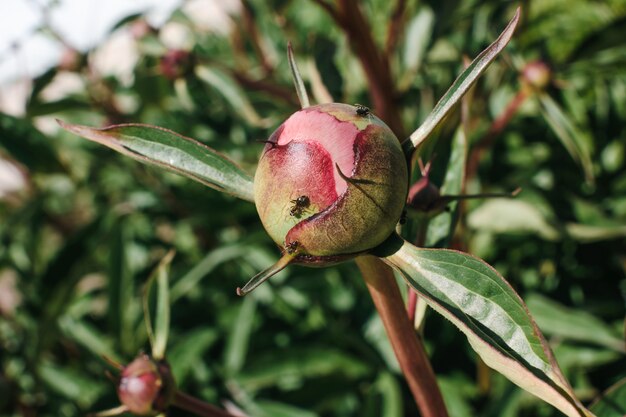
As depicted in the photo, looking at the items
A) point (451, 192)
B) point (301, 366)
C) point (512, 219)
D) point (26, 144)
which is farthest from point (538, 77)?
point (26, 144)

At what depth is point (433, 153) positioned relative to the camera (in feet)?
2.06

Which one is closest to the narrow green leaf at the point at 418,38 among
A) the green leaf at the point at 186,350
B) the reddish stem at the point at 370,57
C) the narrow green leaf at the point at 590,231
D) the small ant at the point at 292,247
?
the reddish stem at the point at 370,57

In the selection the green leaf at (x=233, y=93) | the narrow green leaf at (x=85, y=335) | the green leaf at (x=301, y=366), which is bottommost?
the green leaf at (x=301, y=366)

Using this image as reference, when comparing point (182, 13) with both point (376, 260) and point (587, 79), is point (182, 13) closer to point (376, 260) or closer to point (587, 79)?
point (587, 79)

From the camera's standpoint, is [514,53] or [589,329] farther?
[514,53]

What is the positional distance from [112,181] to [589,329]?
128 cm

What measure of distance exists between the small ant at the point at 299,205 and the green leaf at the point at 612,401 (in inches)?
15.5

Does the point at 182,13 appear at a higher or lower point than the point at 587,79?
higher

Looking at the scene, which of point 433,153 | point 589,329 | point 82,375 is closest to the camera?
point 433,153

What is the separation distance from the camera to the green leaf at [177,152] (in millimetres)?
515

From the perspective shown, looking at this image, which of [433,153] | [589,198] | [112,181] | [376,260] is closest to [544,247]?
[589,198]

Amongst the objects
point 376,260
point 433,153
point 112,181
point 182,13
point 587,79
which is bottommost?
point 376,260

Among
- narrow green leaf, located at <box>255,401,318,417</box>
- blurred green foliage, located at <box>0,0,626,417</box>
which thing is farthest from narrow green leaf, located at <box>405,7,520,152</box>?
narrow green leaf, located at <box>255,401,318,417</box>

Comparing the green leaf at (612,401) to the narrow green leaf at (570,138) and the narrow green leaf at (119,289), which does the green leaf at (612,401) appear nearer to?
the narrow green leaf at (570,138)
